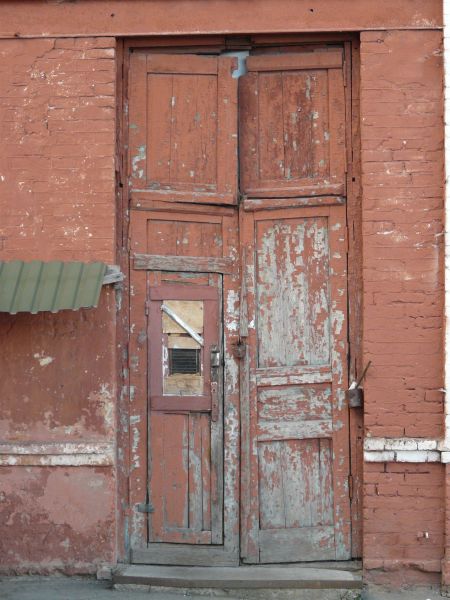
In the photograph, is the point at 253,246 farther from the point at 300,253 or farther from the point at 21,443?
the point at 21,443

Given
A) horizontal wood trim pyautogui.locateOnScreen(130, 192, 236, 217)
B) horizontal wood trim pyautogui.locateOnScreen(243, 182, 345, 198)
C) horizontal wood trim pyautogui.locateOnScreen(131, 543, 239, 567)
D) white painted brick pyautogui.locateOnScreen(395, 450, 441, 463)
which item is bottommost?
horizontal wood trim pyautogui.locateOnScreen(131, 543, 239, 567)

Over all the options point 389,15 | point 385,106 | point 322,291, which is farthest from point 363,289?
point 389,15

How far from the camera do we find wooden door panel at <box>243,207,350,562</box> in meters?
5.59

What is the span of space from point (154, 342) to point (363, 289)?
1334 millimetres

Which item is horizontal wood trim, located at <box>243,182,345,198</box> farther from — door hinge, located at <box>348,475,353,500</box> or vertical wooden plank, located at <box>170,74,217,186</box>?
door hinge, located at <box>348,475,353,500</box>

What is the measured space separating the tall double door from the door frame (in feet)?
0.12

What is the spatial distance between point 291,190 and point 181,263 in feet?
2.69

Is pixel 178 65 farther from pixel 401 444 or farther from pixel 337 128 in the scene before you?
pixel 401 444

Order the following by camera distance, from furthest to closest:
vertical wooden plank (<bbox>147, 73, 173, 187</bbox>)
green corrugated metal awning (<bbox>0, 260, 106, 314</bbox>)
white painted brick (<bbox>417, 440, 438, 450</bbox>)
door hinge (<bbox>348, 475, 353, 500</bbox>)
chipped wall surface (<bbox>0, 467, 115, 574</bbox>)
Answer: vertical wooden plank (<bbox>147, 73, 173, 187</bbox>)
door hinge (<bbox>348, 475, 353, 500</bbox>)
chipped wall surface (<bbox>0, 467, 115, 574</bbox>)
white painted brick (<bbox>417, 440, 438, 450</bbox>)
green corrugated metal awning (<bbox>0, 260, 106, 314</bbox>)

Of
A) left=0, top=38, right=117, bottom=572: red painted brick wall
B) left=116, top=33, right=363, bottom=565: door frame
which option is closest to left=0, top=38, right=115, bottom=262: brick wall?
left=0, top=38, right=117, bottom=572: red painted brick wall

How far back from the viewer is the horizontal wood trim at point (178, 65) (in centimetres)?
567

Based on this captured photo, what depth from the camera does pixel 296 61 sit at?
564 centimetres

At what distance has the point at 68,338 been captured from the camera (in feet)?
18.0

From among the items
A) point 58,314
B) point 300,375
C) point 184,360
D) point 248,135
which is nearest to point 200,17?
point 248,135
